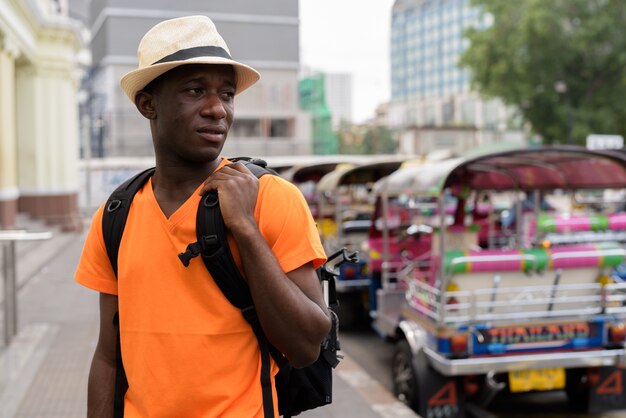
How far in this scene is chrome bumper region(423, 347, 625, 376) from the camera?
5.75 meters

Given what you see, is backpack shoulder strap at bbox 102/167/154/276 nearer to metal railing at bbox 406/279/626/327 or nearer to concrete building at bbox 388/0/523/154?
metal railing at bbox 406/279/626/327

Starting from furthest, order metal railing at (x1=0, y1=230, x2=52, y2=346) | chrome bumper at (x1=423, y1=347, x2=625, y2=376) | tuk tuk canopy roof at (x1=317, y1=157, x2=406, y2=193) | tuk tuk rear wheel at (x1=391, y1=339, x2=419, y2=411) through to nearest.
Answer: tuk tuk canopy roof at (x1=317, y1=157, x2=406, y2=193)
metal railing at (x1=0, y1=230, x2=52, y2=346)
tuk tuk rear wheel at (x1=391, y1=339, x2=419, y2=411)
chrome bumper at (x1=423, y1=347, x2=625, y2=376)

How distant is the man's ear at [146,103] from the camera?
2.09 m

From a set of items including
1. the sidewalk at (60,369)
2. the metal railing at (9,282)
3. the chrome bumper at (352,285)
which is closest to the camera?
the sidewalk at (60,369)

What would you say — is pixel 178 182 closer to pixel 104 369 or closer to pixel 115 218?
pixel 115 218

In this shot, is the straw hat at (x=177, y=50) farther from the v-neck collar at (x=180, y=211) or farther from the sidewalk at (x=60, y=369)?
the sidewalk at (x=60, y=369)

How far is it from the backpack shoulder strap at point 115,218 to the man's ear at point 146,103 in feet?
0.65

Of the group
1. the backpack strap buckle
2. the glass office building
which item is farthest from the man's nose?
the glass office building

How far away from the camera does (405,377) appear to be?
21.5ft

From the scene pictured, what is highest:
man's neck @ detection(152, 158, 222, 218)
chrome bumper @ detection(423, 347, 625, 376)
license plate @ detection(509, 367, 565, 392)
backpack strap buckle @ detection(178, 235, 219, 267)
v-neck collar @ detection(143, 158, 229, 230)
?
man's neck @ detection(152, 158, 222, 218)

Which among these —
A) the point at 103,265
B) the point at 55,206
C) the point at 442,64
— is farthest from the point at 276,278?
the point at 442,64

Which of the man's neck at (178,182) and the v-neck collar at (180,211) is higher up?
the man's neck at (178,182)

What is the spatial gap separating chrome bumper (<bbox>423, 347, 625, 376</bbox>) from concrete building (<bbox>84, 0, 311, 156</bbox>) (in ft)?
94.7

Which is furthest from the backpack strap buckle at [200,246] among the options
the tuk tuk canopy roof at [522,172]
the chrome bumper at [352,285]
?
the chrome bumper at [352,285]
